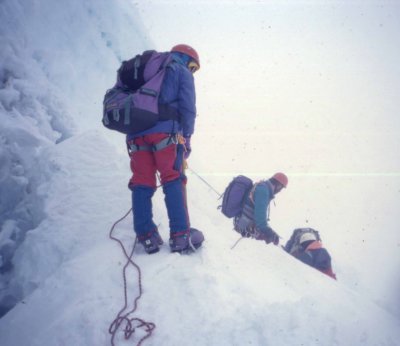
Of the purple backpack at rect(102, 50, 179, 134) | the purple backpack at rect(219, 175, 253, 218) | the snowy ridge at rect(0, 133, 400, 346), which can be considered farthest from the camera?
the purple backpack at rect(219, 175, 253, 218)

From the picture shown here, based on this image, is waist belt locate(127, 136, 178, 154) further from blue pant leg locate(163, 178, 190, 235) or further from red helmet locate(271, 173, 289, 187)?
red helmet locate(271, 173, 289, 187)

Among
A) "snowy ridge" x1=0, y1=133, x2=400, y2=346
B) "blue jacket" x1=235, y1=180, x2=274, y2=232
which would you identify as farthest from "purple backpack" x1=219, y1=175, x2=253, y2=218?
"snowy ridge" x1=0, y1=133, x2=400, y2=346

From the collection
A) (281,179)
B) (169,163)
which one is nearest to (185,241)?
(169,163)

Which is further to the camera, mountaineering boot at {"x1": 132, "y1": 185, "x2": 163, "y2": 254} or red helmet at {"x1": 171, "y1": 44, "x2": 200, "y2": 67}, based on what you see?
red helmet at {"x1": 171, "y1": 44, "x2": 200, "y2": 67}

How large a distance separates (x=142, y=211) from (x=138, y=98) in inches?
41.0

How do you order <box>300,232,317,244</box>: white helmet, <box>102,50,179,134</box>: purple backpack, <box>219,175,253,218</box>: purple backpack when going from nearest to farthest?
<box>102,50,179,134</box>: purple backpack
<box>219,175,253,218</box>: purple backpack
<box>300,232,317,244</box>: white helmet

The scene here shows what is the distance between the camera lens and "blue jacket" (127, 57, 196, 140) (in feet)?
8.25

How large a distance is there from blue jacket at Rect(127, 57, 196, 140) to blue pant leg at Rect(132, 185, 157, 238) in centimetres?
53

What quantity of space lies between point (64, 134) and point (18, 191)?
274 cm

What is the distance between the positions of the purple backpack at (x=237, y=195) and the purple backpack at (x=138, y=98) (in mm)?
2734

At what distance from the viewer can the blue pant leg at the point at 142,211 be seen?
2.65 metres

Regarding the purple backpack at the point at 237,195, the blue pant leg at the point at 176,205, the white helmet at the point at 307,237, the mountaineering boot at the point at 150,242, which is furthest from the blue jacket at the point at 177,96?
the white helmet at the point at 307,237

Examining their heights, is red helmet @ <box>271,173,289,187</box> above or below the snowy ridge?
below

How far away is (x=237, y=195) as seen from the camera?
16.6 feet
